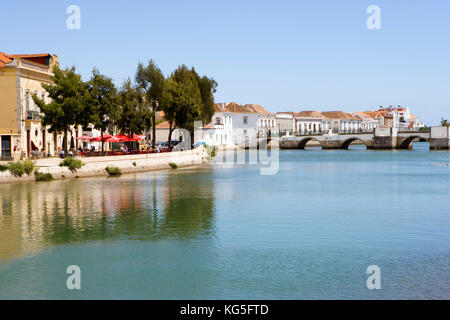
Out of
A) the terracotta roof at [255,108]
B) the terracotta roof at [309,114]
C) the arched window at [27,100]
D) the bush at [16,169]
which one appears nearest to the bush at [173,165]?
the arched window at [27,100]

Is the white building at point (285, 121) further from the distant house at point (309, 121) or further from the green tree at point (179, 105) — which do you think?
the green tree at point (179, 105)

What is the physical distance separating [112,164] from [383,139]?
86273mm

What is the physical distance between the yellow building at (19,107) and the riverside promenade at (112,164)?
14.7 feet

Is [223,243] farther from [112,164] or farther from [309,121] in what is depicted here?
[309,121]

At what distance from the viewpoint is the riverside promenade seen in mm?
43656

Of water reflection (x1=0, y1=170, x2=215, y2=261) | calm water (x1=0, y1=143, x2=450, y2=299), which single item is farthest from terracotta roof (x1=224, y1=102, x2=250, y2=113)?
calm water (x1=0, y1=143, x2=450, y2=299)

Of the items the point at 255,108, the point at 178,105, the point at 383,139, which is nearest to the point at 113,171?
the point at 178,105

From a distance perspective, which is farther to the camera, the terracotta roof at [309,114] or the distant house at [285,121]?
the terracotta roof at [309,114]

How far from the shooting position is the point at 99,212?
2816cm

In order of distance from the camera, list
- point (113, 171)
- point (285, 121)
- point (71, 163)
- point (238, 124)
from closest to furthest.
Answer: point (71, 163)
point (113, 171)
point (238, 124)
point (285, 121)

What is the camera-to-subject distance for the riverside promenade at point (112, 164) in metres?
43.7

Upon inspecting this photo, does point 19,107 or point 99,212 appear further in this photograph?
point 19,107

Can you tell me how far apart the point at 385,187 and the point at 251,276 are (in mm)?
27973

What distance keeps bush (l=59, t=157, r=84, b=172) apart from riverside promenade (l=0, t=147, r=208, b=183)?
292 mm
